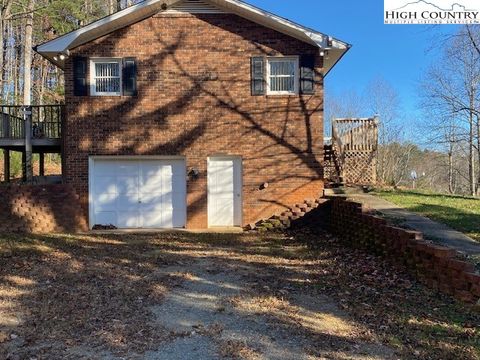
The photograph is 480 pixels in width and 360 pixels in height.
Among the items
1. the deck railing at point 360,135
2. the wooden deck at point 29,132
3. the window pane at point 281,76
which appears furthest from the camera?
the deck railing at point 360,135

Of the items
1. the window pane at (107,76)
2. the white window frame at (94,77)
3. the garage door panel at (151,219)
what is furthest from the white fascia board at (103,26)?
the garage door panel at (151,219)

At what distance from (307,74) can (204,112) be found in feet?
10.8

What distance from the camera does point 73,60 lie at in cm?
1354

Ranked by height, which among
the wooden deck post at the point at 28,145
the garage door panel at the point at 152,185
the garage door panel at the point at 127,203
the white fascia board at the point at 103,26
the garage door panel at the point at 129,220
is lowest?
the garage door panel at the point at 129,220

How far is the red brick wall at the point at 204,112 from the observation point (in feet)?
44.8

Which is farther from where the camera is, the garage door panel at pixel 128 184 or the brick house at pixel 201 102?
the garage door panel at pixel 128 184

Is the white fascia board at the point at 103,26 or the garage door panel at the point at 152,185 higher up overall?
the white fascia board at the point at 103,26

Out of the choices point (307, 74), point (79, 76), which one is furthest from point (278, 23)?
point (79, 76)

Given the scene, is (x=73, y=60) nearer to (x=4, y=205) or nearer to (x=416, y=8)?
(x=4, y=205)

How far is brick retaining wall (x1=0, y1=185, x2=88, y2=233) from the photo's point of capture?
40.5 ft

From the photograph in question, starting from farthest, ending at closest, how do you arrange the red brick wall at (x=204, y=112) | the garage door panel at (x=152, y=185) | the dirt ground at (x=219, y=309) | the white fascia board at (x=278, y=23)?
the garage door panel at (x=152, y=185) < the red brick wall at (x=204, y=112) < the white fascia board at (x=278, y=23) < the dirt ground at (x=219, y=309)

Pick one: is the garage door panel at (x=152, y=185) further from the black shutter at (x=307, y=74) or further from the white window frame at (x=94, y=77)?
the black shutter at (x=307, y=74)

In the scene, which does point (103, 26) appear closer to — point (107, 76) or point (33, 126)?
point (107, 76)

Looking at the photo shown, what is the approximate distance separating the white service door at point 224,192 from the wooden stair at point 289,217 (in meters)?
0.79
